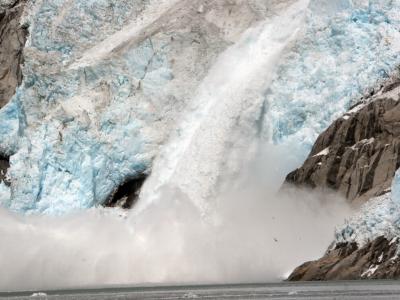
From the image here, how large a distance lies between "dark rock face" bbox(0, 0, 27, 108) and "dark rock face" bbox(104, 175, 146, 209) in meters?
13.1

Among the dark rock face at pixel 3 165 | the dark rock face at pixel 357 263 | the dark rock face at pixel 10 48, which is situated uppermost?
the dark rock face at pixel 357 263

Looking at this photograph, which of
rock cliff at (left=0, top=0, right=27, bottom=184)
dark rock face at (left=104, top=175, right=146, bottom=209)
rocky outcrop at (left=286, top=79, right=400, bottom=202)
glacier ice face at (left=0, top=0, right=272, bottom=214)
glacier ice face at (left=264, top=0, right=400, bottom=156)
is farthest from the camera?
rock cliff at (left=0, top=0, right=27, bottom=184)

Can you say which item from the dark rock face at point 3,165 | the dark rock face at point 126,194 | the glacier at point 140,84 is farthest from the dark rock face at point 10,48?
the dark rock face at point 126,194

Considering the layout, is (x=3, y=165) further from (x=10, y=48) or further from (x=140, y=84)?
(x=140, y=84)

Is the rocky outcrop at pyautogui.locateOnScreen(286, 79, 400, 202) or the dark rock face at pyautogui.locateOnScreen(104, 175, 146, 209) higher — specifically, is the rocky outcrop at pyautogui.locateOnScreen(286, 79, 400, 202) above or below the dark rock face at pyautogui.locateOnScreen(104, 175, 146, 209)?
above

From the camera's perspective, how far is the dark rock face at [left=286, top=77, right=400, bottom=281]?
47.2m

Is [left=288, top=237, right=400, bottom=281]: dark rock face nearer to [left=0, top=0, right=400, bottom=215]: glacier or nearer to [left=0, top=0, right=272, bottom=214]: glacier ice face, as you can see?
[left=0, top=0, right=400, bottom=215]: glacier

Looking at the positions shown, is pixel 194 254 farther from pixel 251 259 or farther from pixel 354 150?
pixel 354 150

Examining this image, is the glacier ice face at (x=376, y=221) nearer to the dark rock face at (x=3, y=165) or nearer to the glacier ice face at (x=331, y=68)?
the glacier ice face at (x=331, y=68)

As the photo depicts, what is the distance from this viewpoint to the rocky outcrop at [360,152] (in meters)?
51.5

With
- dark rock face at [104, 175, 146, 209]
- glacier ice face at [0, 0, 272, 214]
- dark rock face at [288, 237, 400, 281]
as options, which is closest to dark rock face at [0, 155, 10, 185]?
glacier ice face at [0, 0, 272, 214]

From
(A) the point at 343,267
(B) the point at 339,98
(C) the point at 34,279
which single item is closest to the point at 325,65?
(B) the point at 339,98

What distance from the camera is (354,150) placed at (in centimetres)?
5356

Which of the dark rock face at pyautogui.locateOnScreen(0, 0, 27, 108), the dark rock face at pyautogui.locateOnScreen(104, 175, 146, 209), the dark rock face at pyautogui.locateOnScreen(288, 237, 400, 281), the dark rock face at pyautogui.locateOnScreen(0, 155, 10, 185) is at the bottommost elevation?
the dark rock face at pyautogui.locateOnScreen(0, 155, 10, 185)
